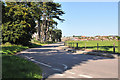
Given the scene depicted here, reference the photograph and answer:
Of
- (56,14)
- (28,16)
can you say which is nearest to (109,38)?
(56,14)

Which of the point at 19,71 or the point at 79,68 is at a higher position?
the point at 19,71

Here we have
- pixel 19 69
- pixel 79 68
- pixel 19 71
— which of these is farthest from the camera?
pixel 79 68

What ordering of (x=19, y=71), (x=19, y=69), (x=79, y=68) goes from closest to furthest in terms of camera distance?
(x=19, y=71), (x=19, y=69), (x=79, y=68)

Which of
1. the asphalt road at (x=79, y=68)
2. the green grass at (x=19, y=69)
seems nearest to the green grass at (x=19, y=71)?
the green grass at (x=19, y=69)

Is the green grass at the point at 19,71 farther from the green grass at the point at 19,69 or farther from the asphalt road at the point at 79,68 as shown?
the asphalt road at the point at 79,68

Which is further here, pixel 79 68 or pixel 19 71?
pixel 79 68

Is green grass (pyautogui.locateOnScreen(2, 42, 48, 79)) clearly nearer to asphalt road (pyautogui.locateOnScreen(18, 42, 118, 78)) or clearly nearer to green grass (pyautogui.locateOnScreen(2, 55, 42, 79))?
green grass (pyautogui.locateOnScreen(2, 55, 42, 79))

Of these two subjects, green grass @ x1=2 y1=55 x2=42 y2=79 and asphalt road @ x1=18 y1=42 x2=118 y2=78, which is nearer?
green grass @ x1=2 y1=55 x2=42 y2=79

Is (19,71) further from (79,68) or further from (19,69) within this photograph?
(79,68)

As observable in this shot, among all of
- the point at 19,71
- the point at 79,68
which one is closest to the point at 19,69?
the point at 19,71

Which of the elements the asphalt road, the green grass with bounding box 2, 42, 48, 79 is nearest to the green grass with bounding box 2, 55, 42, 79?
the green grass with bounding box 2, 42, 48, 79

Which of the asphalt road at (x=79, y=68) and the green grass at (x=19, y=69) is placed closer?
the green grass at (x=19, y=69)

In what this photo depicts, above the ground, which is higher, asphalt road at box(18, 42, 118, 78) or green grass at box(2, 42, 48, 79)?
green grass at box(2, 42, 48, 79)

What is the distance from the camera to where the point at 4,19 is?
2947 centimetres
